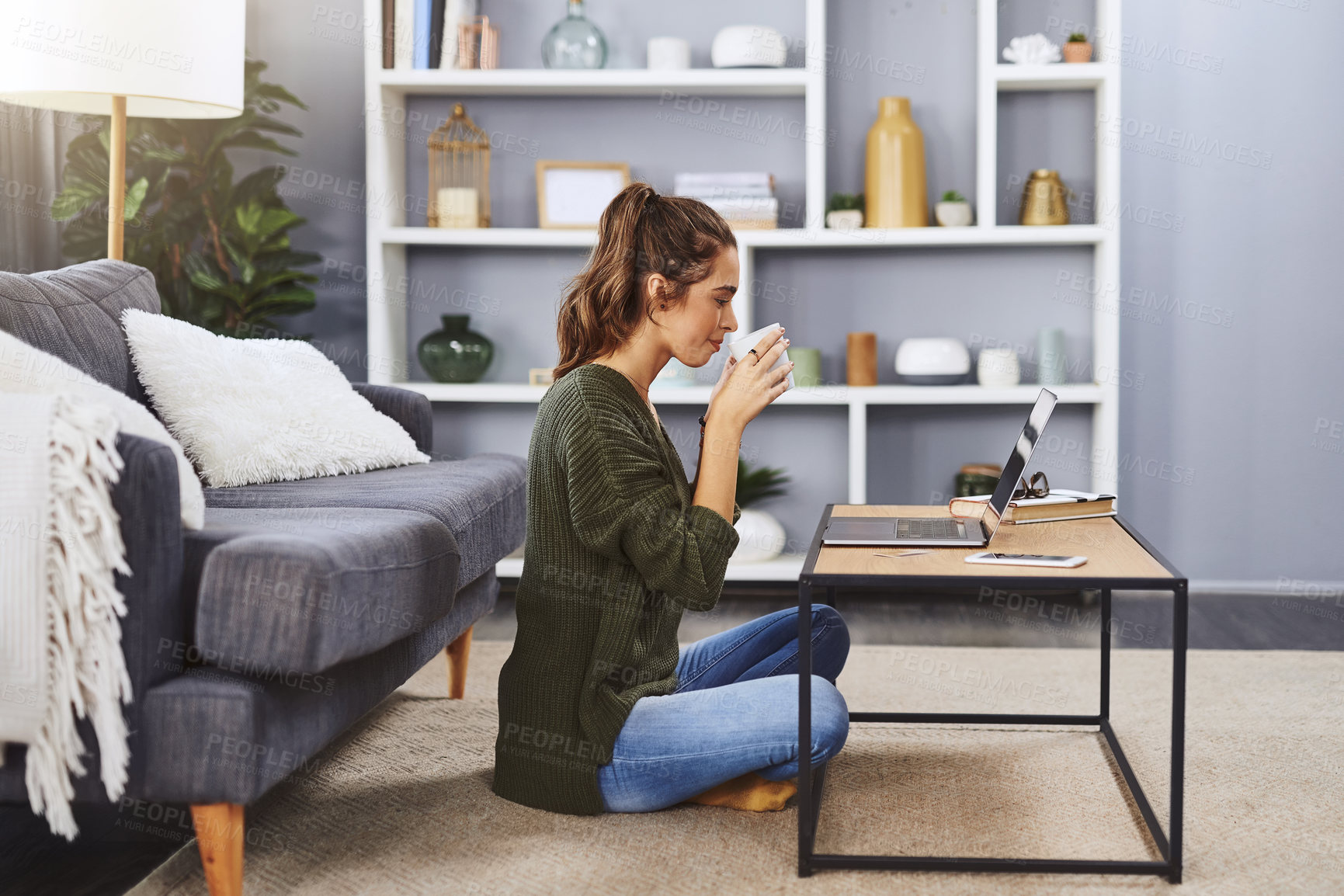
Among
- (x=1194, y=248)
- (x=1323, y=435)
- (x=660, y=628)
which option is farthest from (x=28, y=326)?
(x=1323, y=435)

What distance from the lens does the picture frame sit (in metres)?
3.28

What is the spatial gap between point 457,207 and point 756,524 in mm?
1235

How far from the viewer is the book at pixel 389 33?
316cm

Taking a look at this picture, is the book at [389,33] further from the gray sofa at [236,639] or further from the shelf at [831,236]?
the gray sofa at [236,639]

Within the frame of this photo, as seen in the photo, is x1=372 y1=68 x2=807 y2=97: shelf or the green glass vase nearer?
x1=372 y1=68 x2=807 y2=97: shelf

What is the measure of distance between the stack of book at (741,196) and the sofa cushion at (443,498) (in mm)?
1201

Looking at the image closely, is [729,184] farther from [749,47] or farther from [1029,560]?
[1029,560]

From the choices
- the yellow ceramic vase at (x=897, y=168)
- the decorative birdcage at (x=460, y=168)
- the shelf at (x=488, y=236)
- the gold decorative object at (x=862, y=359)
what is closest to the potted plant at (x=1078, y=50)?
the yellow ceramic vase at (x=897, y=168)

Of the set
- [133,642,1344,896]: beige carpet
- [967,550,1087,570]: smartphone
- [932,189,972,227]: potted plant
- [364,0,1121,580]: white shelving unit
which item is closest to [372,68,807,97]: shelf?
[364,0,1121,580]: white shelving unit

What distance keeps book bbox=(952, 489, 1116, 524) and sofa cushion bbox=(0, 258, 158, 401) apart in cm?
145

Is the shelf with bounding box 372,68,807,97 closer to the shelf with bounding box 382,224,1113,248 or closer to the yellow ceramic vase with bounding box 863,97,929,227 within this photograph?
the yellow ceramic vase with bounding box 863,97,929,227

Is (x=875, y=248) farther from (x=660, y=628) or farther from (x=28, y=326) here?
(x=28, y=326)

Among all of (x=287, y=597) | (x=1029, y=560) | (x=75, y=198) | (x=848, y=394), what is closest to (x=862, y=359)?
(x=848, y=394)

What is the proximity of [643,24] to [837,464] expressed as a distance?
142 cm
